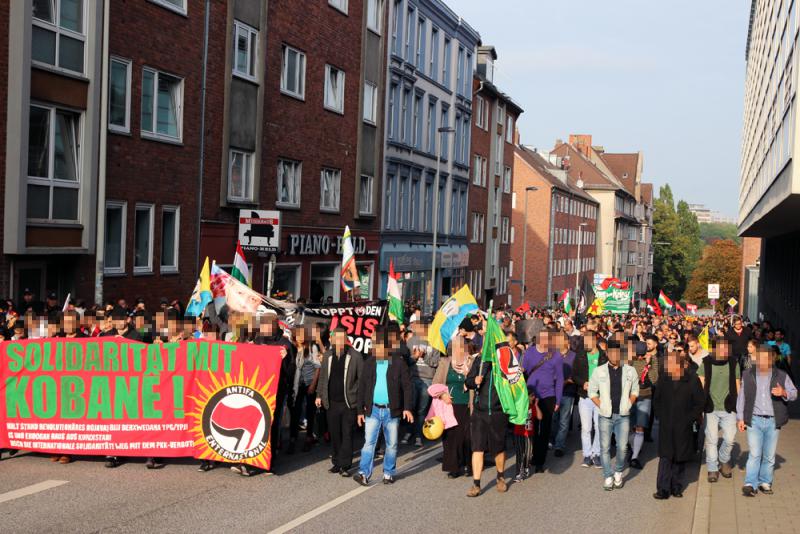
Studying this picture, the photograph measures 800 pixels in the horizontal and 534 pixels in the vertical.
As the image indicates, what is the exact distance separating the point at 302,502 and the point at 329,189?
22.2 meters

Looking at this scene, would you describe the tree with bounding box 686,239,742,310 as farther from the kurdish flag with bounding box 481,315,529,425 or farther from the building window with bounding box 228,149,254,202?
the kurdish flag with bounding box 481,315,529,425

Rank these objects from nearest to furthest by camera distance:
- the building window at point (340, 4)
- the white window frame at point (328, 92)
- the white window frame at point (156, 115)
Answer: the white window frame at point (156, 115)
the building window at point (340, 4)
the white window frame at point (328, 92)

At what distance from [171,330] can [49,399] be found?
166cm

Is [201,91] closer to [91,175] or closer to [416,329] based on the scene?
[91,175]

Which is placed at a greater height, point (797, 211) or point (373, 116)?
point (373, 116)

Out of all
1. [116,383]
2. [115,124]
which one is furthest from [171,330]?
[115,124]

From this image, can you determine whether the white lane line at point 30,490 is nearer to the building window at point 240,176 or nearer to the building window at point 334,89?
the building window at point 240,176

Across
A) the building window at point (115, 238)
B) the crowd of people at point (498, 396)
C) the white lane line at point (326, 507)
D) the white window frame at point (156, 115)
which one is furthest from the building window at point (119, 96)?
the white lane line at point (326, 507)

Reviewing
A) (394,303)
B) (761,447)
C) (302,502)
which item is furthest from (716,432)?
(394,303)

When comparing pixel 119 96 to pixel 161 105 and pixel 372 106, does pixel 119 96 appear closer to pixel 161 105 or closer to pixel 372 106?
pixel 161 105

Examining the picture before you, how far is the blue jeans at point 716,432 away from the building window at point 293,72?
730 inches

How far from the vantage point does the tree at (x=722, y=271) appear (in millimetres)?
112250

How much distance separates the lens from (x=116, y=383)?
38.4 feet

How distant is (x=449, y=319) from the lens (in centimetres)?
1505
